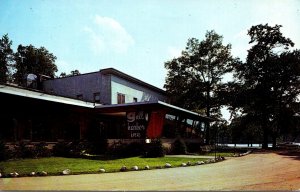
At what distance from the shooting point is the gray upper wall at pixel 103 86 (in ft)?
110

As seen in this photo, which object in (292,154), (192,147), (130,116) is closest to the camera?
(130,116)

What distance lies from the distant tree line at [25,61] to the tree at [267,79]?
1261 inches

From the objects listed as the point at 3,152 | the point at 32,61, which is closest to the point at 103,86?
the point at 3,152

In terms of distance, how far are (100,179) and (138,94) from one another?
27.7 meters

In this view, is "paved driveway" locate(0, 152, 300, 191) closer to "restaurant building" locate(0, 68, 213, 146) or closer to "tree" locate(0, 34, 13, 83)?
"restaurant building" locate(0, 68, 213, 146)

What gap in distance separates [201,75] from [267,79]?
10599 millimetres

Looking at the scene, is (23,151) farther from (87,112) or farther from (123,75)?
(123,75)

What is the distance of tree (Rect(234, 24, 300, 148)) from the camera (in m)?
42.5

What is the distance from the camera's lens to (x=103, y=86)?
111 feet

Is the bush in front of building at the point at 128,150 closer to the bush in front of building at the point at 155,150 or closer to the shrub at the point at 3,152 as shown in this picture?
A: the bush in front of building at the point at 155,150

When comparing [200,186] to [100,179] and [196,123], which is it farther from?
[196,123]

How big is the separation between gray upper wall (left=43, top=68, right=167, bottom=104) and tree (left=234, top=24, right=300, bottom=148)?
585 inches

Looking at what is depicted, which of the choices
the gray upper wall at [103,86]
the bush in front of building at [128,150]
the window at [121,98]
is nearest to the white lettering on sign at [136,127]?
the bush in front of building at [128,150]

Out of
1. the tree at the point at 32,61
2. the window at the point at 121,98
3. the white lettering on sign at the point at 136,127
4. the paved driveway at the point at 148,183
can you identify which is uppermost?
the tree at the point at 32,61
